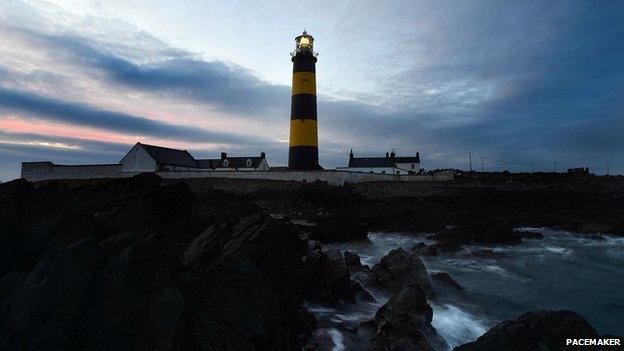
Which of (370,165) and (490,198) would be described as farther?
(370,165)

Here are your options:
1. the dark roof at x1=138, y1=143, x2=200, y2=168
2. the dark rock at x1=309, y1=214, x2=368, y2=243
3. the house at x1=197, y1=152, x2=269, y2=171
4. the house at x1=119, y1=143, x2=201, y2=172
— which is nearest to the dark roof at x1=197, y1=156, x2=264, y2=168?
the house at x1=197, y1=152, x2=269, y2=171

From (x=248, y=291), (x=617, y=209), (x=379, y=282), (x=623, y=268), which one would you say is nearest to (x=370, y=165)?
(x=617, y=209)

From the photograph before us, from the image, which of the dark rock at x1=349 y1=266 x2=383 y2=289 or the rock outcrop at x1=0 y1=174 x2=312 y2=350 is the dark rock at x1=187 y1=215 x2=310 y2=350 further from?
the dark rock at x1=349 y1=266 x2=383 y2=289

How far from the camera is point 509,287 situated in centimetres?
1148

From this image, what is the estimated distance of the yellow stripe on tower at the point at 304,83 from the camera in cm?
3250

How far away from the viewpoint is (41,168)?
37250 mm

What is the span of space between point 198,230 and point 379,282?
5.30 metres

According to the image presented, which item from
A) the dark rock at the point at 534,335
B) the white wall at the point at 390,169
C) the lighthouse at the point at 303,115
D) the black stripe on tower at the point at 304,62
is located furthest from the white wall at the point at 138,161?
the dark rock at the point at 534,335

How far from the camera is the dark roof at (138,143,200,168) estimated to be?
39812mm

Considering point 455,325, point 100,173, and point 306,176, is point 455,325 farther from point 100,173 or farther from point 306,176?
point 100,173

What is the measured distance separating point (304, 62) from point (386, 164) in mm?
32957

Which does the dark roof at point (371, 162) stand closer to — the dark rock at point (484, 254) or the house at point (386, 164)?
the house at point (386, 164)

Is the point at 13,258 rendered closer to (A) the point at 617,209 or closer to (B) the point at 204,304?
(B) the point at 204,304

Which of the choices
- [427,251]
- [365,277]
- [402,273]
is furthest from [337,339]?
[427,251]
